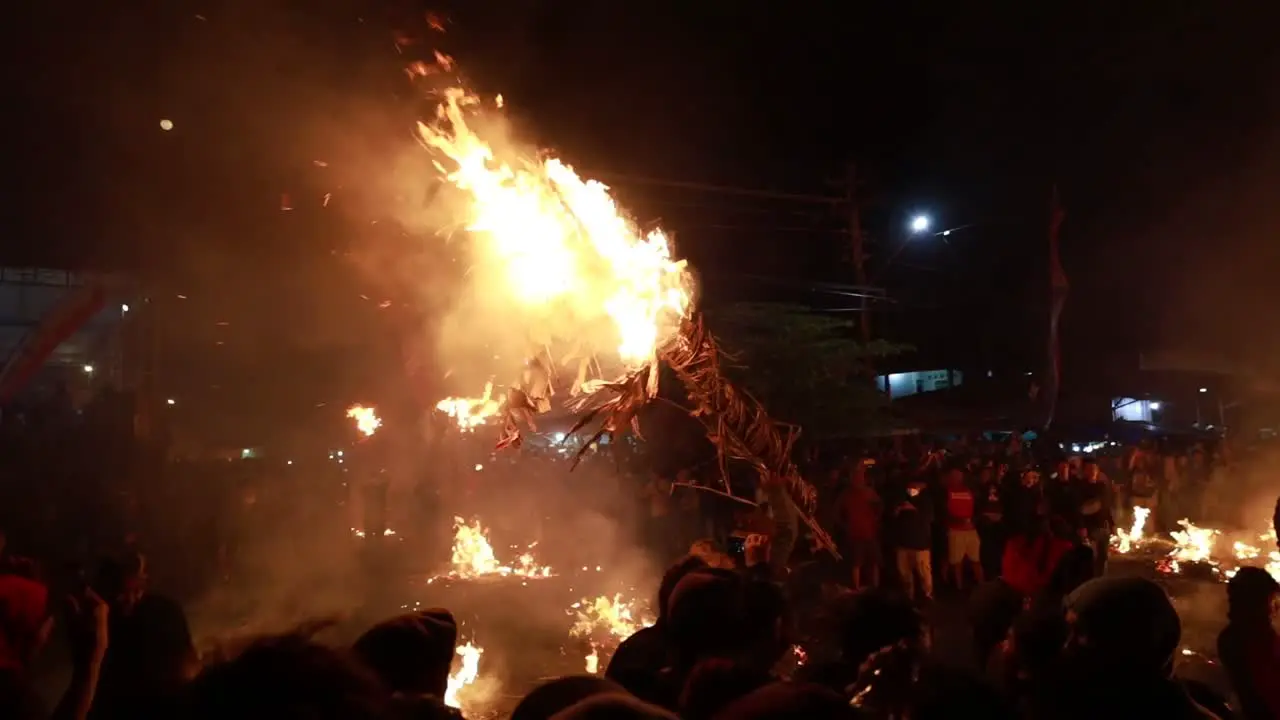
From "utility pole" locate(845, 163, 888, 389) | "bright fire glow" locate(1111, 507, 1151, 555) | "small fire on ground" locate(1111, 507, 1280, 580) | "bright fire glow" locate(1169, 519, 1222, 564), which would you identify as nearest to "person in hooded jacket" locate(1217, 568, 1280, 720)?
"small fire on ground" locate(1111, 507, 1280, 580)

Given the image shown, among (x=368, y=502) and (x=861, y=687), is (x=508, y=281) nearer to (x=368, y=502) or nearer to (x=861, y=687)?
(x=861, y=687)

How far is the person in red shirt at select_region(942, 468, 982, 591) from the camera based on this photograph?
1039 centimetres

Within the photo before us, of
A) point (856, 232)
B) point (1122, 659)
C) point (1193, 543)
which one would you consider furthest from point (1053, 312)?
point (1122, 659)

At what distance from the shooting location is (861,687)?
2838mm

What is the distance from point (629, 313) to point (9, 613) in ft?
12.3

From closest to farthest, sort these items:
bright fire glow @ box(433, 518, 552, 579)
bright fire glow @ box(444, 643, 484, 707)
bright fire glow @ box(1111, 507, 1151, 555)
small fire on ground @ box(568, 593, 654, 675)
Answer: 1. bright fire glow @ box(444, 643, 484, 707)
2. small fire on ground @ box(568, 593, 654, 675)
3. bright fire glow @ box(433, 518, 552, 579)
4. bright fire glow @ box(1111, 507, 1151, 555)

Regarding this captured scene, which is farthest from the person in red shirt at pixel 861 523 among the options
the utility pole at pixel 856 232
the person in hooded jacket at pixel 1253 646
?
the utility pole at pixel 856 232

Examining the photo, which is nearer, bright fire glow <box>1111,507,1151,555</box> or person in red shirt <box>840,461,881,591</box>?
person in red shirt <box>840,461,881,591</box>

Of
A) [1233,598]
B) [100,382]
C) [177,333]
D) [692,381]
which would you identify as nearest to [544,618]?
[692,381]

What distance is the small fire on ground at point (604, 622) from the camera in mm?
8297

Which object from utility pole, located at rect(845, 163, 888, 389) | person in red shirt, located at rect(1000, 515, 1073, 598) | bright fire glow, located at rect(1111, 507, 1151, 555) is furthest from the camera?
utility pole, located at rect(845, 163, 888, 389)

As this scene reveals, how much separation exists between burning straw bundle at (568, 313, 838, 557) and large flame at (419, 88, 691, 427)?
15 centimetres

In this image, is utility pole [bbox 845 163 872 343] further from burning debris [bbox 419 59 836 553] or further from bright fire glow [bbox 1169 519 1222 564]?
burning debris [bbox 419 59 836 553]

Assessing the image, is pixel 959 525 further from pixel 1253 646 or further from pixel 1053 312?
pixel 1053 312
